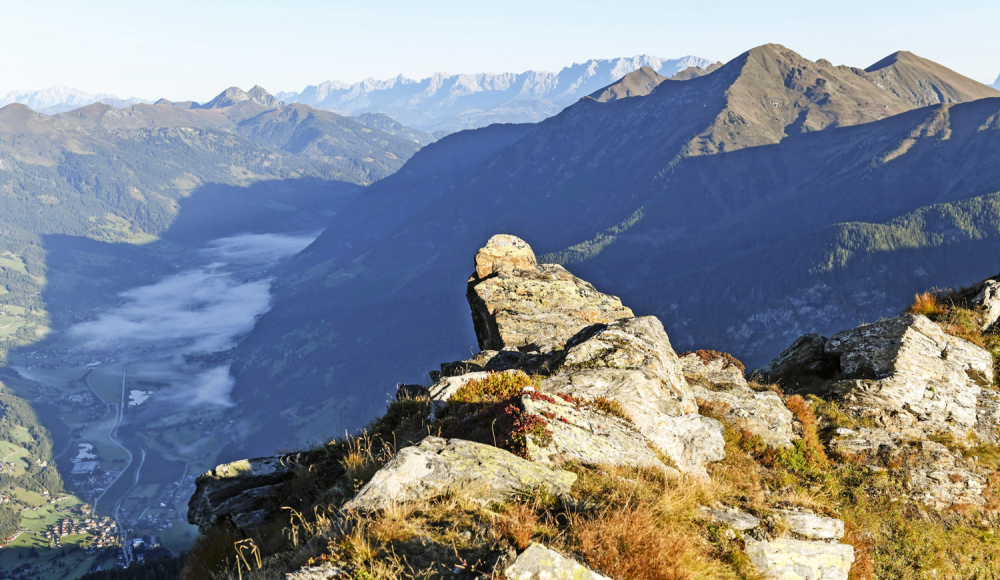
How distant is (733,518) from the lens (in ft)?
37.3

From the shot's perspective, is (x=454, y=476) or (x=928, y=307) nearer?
(x=454, y=476)

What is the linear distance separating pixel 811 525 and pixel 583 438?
489 cm

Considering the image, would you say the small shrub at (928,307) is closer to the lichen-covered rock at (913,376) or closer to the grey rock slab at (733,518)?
the lichen-covered rock at (913,376)

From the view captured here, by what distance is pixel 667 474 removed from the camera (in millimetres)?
12078

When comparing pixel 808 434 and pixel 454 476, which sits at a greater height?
pixel 454 476

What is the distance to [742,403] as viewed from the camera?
1850 cm

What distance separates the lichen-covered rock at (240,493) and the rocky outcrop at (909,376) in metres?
18.5

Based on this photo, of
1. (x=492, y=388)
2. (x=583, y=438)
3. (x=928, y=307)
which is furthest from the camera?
(x=928, y=307)

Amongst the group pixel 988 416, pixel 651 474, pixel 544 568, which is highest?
pixel 544 568

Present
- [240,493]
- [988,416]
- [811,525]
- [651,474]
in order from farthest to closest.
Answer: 1. [988,416]
2. [240,493]
3. [651,474]
4. [811,525]

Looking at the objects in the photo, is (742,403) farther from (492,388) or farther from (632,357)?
(492,388)

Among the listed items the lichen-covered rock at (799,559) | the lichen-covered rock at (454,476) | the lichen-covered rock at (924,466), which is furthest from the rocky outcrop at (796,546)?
the lichen-covered rock at (924,466)

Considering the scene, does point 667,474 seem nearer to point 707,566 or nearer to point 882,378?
point 707,566

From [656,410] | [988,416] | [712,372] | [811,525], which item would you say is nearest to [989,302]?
[988,416]
